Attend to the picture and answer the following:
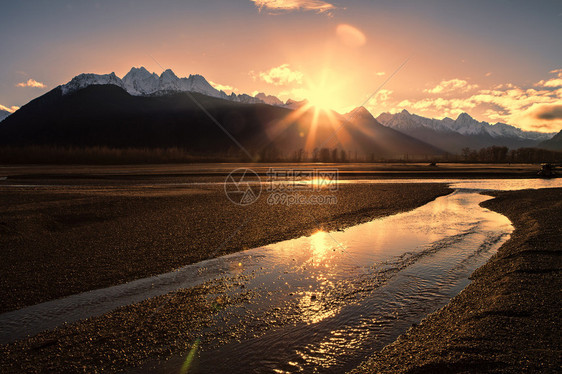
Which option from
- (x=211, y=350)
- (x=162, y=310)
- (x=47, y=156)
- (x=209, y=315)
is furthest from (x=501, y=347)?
(x=47, y=156)

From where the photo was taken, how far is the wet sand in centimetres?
955

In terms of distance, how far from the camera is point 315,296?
27.7 ft

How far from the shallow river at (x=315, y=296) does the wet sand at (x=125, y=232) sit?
1.02 meters

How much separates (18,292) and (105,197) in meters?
16.1

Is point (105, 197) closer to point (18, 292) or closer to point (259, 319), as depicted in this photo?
point (18, 292)

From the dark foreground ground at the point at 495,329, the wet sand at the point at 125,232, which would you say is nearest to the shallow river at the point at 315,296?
the dark foreground ground at the point at 495,329

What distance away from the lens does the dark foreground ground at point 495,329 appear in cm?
495

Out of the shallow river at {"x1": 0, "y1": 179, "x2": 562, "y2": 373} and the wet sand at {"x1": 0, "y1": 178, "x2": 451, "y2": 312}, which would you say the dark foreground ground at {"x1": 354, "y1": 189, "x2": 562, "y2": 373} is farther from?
the wet sand at {"x1": 0, "y1": 178, "x2": 451, "y2": 312}

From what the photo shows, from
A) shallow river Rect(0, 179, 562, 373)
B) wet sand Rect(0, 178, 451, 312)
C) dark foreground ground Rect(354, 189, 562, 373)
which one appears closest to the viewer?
dark foreground ground Rect(354, 189, 562, 373)

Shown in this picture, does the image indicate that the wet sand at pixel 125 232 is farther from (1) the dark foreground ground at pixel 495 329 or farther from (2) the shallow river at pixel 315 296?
(1) the dark foreground ground at pixel 495 329

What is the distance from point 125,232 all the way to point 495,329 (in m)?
14.3

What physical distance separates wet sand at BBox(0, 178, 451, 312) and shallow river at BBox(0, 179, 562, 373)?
102cm

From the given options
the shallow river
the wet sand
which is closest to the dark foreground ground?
the shallow river

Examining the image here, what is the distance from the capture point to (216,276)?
985cm
